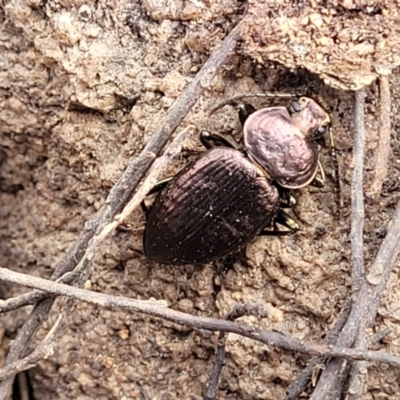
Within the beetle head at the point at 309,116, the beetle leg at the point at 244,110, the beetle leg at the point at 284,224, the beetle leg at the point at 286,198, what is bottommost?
the beetle leg at the point at 284,224

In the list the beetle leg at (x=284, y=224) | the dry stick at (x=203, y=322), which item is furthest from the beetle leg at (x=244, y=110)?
the dry stick at (x=203, y=322)

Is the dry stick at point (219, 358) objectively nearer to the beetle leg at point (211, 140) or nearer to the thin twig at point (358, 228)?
the thin twig at point (358, 228)

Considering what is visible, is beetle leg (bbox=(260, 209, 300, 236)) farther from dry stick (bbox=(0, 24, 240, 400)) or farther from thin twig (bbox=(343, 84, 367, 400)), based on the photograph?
dry stick (bbox=(0, 24, 240, 400))

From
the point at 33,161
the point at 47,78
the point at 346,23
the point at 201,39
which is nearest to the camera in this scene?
the point at 346,23

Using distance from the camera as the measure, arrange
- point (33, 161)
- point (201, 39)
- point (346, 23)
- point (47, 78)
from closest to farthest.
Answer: point (346, 23)
point (201, 39)
point (47, 78)
point (33, 161)

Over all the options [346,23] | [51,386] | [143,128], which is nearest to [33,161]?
[143,128]

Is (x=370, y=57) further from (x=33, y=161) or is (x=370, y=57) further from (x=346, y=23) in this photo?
(x=33, y=161)

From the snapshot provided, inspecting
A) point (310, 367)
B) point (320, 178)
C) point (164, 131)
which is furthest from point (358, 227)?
point (164, 131)

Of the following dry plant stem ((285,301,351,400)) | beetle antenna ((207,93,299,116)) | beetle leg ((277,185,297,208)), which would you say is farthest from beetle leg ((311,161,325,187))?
dry plant stem ((285,301,351,400))

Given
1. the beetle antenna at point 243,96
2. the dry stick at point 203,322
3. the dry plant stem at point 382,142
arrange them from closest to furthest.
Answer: the dry stick at point 203,322
the dry plant stem at point 382,142
the beetle antenna at point 243,96
